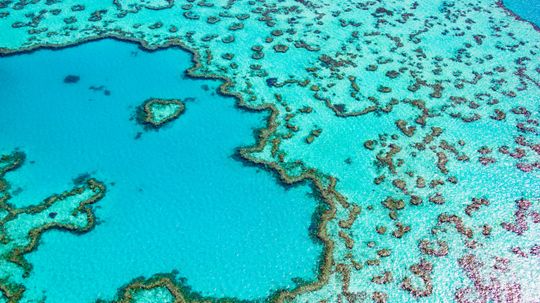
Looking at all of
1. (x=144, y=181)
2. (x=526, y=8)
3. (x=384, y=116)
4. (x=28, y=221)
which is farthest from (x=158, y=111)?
(x=526, y=8)

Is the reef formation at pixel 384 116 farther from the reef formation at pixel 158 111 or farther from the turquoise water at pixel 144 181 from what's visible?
the reef formation at pixel 158 111

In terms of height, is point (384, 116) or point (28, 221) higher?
point (384, 116)

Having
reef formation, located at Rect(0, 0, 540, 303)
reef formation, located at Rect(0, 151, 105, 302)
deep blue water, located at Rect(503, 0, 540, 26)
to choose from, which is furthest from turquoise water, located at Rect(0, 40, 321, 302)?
deep blue water, located at Rect(503, 0, 540, 26)

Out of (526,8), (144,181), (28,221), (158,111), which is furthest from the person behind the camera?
(526,8)

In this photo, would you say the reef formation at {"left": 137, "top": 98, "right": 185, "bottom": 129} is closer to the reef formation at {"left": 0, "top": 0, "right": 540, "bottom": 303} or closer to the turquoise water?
the turquoise water

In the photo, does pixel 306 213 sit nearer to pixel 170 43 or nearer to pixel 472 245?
pixel 472 245

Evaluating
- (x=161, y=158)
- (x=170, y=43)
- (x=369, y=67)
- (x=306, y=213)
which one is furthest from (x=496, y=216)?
(x=170, y=43)

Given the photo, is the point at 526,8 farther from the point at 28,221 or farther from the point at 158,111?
the point at 28,221
